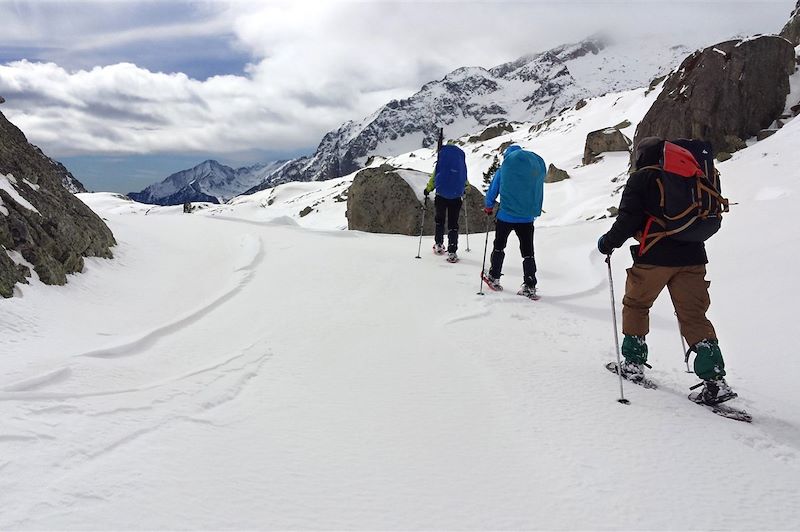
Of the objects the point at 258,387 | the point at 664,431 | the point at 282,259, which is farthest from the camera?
the point at 282,259

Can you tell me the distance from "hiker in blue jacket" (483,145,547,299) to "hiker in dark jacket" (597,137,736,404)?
9.43 ft

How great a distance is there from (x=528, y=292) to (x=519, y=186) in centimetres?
157

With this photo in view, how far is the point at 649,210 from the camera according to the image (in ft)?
13.2

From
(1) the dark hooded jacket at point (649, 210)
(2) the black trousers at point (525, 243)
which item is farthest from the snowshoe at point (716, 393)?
(2) the black trousers at point (525, 243)

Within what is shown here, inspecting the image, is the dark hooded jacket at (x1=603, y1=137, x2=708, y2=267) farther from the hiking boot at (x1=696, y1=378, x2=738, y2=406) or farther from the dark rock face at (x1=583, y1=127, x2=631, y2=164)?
the dark rock face at (x1=583, y1=127, x2=631, y2=164)

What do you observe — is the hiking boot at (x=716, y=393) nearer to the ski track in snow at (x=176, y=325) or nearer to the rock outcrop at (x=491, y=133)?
the ski track in snow at (x=176, y=325)

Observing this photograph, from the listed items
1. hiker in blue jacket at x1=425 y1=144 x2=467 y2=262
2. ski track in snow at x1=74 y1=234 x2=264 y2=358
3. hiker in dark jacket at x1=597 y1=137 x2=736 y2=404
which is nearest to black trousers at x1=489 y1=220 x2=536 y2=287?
hiker in blue jacket at x1=425 y1=144 x2=467 y2=262

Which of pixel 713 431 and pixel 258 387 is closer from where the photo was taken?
pixel 713 431

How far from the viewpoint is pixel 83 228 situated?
7199 mm

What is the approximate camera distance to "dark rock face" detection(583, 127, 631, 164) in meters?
34.0

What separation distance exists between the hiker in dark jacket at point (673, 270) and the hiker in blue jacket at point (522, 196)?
287 cm

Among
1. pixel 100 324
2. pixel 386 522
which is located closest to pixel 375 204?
pixel 100 324

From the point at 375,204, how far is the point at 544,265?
9759 mm

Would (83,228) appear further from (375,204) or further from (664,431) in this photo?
(375,204)
